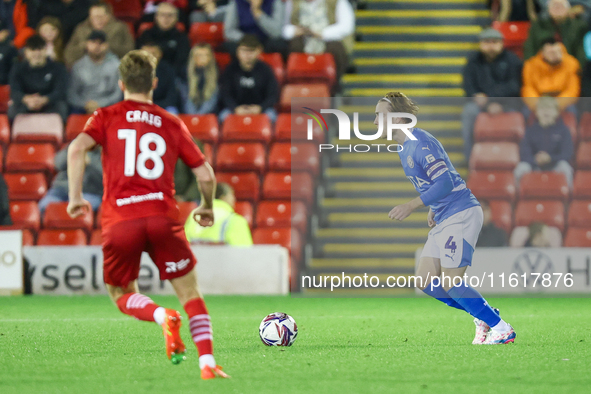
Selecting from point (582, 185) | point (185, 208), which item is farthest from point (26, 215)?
point (582, 185)

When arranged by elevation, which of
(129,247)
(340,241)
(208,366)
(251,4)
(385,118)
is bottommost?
(340,241)

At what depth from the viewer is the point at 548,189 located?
11.6 meters

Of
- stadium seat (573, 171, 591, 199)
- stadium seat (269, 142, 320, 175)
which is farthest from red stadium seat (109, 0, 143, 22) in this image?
stadium seat (573, 171, 591, 199)

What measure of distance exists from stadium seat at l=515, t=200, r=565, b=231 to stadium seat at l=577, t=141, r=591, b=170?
1.92 feet

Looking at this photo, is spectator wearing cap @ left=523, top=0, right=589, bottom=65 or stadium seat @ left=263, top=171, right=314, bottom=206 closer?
stadium seat @ left=263, top=171, right=314, bottom=206

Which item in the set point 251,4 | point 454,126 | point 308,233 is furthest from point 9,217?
point 454,126

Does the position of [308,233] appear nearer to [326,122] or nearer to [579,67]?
[326,122]

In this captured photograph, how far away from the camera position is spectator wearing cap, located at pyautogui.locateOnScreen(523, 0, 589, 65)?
12648mm

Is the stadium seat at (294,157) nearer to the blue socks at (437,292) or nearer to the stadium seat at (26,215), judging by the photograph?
the stadium seat at (26,215)

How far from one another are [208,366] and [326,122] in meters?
8.14

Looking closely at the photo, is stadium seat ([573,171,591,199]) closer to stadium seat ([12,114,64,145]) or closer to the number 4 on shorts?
the number 4 on shorts

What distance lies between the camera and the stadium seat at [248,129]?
1205cm

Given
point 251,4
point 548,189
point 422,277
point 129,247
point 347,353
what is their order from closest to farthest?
point 129,247
point 347,353
point 422,277
point 548,189
point 251,4

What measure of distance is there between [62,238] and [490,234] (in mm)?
5069
